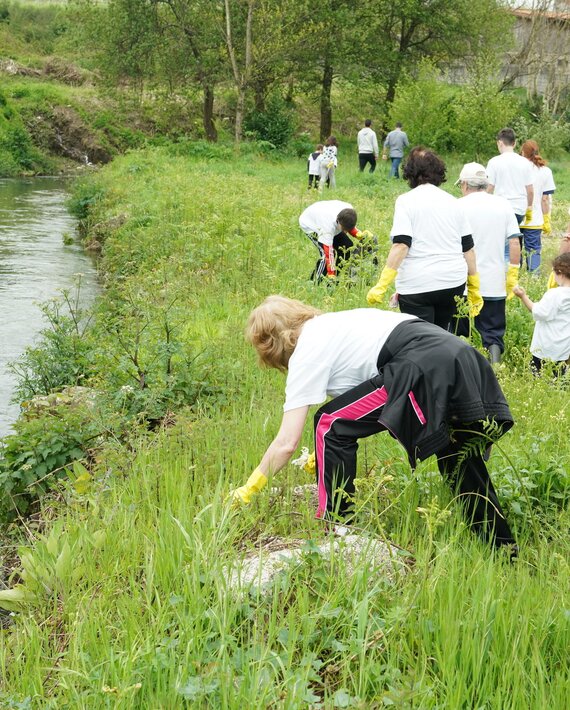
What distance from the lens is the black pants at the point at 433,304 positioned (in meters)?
6.27

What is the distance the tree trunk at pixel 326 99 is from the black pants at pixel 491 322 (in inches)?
1211

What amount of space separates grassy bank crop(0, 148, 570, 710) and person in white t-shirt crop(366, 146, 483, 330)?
29.1 inches

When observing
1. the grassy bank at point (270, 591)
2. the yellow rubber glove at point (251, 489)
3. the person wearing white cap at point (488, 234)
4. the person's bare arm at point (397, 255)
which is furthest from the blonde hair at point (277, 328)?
the person wearing white cap at point (488, 234)

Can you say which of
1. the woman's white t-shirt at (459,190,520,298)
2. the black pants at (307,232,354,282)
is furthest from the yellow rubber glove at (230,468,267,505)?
the black pants at (307,232,354,282)

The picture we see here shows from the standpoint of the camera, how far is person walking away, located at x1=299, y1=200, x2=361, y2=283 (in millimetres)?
8805

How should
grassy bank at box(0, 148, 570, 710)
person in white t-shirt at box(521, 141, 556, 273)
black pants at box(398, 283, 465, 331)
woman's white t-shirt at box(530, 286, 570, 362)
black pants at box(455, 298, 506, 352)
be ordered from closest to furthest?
1. grassy bank at box(0, 148, 570, 710)
2. black pants at box(398, 283, 465, 331)
3. woman's white t-shirt at box(530, 286, 570, 362)
4. black pants at box(455, 298, 506, 352)
5. person in white t-shirt at box(521, 141, 556, 273)

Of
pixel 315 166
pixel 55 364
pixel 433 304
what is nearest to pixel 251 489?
pixel 433 304

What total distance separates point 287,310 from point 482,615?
1596 mm

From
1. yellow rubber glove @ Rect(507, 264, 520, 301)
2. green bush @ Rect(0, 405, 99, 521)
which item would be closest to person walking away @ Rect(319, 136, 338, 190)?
yellow rubber glove @ Rect(507, 264, 520, 301)

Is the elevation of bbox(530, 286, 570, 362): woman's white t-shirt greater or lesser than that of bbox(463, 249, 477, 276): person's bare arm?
lesser

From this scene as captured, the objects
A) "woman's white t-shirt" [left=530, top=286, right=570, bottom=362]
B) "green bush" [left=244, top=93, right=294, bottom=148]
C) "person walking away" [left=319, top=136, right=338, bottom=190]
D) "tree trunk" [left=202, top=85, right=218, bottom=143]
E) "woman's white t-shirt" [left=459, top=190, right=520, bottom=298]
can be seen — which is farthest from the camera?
"tree trunk" [left=202, top=85, right=218, bottom=143]

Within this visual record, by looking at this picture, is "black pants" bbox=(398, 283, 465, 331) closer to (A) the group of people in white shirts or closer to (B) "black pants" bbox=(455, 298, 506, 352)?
(A) the group of people in white shirts

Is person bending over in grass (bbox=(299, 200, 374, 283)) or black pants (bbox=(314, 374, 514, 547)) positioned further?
person bending over in grass (bbox=(299, 200, 374, 283))

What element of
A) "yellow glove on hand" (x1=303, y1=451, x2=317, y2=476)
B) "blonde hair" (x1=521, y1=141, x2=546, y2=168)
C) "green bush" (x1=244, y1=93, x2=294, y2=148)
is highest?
"green bush" (x1=244, y1=93, x2=294, y2=148)
